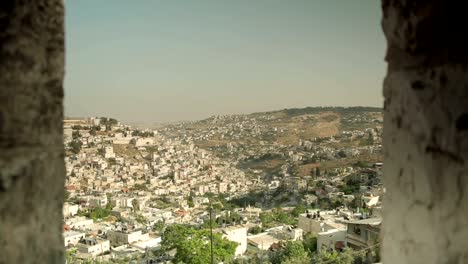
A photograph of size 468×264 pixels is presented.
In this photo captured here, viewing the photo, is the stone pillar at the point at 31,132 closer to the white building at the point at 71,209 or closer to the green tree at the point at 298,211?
the green tree at the point at 298,211

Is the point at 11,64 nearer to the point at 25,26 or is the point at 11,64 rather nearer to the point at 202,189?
the point at 25,26

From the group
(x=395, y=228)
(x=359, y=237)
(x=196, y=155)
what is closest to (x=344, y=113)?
(x=196, y=155)

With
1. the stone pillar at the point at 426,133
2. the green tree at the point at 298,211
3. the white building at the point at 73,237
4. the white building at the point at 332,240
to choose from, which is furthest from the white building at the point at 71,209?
the stone pillar at the point at 426,133

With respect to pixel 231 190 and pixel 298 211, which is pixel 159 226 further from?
pixel 231 190

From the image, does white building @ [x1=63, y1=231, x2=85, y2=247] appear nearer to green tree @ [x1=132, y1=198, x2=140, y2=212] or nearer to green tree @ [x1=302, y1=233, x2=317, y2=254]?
green tree @ [x1=132, y1=198, x2=140, y2=212]

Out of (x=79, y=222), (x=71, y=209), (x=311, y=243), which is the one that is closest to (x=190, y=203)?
(x=71, y=209)

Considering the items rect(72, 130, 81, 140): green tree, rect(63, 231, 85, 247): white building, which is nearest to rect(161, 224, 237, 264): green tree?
rect(63, 231, 85, 247): white building
